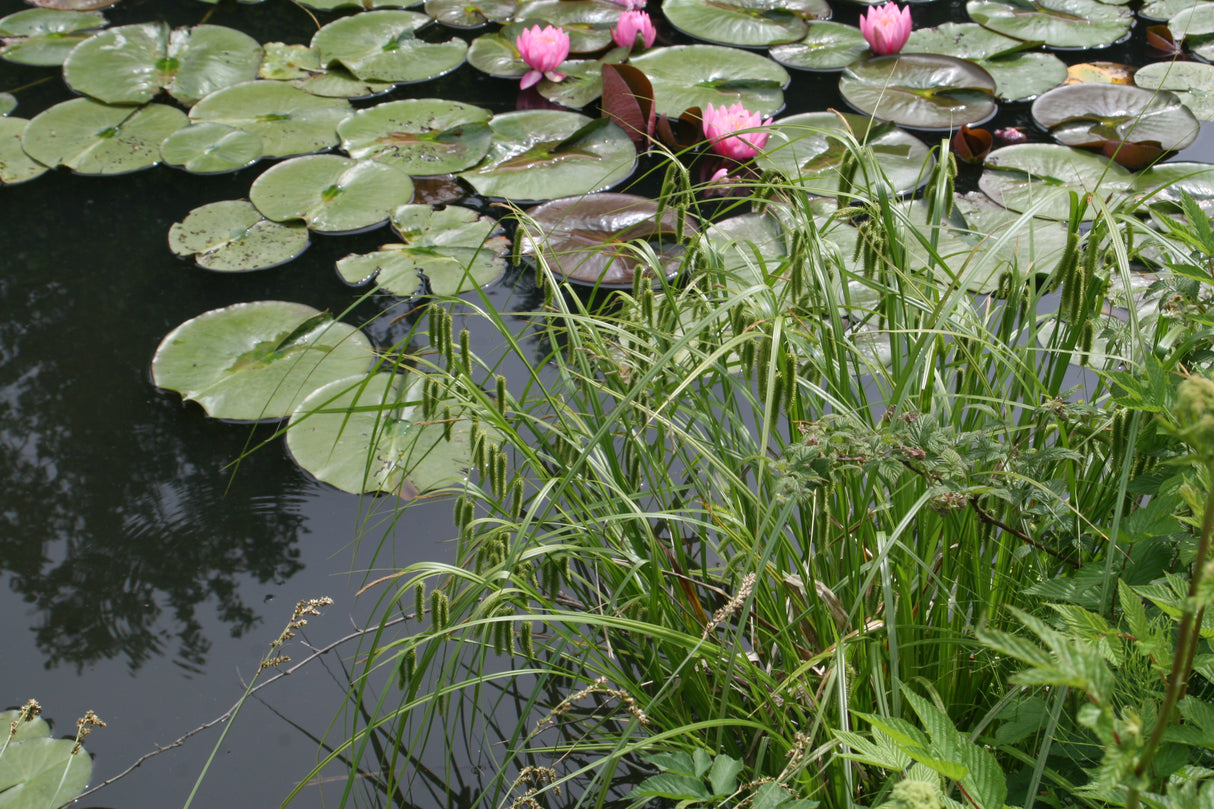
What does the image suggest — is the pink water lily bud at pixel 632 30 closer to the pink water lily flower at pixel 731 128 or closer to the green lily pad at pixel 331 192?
the pink water lily flower at pixel 731 128

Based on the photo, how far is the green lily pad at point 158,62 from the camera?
9.95ft

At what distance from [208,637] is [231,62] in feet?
7.55

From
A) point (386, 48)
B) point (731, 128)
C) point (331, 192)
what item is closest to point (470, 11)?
point (386, 48)

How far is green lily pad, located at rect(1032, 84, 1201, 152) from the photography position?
2734 mm

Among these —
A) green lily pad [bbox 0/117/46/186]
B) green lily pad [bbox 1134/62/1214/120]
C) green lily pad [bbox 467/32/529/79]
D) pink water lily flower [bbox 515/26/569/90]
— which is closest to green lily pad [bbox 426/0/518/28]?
green lily pad [bbox 467/32/529/79]

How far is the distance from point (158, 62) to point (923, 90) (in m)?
2.57

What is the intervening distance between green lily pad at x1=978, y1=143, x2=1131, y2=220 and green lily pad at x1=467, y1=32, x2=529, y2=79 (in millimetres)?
1573

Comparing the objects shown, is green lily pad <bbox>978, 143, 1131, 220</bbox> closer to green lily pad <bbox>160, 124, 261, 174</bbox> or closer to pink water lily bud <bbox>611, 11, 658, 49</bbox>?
pink water lily bud <bbox>611, 11, 658, 49</bbox>

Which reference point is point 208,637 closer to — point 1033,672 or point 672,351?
point 672,351

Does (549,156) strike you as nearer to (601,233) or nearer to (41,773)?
(601,233)

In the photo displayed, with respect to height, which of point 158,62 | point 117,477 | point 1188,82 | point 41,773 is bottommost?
point 41,773

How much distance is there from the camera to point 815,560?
127 centimetres

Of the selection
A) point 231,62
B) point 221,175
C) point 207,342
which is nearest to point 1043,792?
point 207,342

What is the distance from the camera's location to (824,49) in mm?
3223
